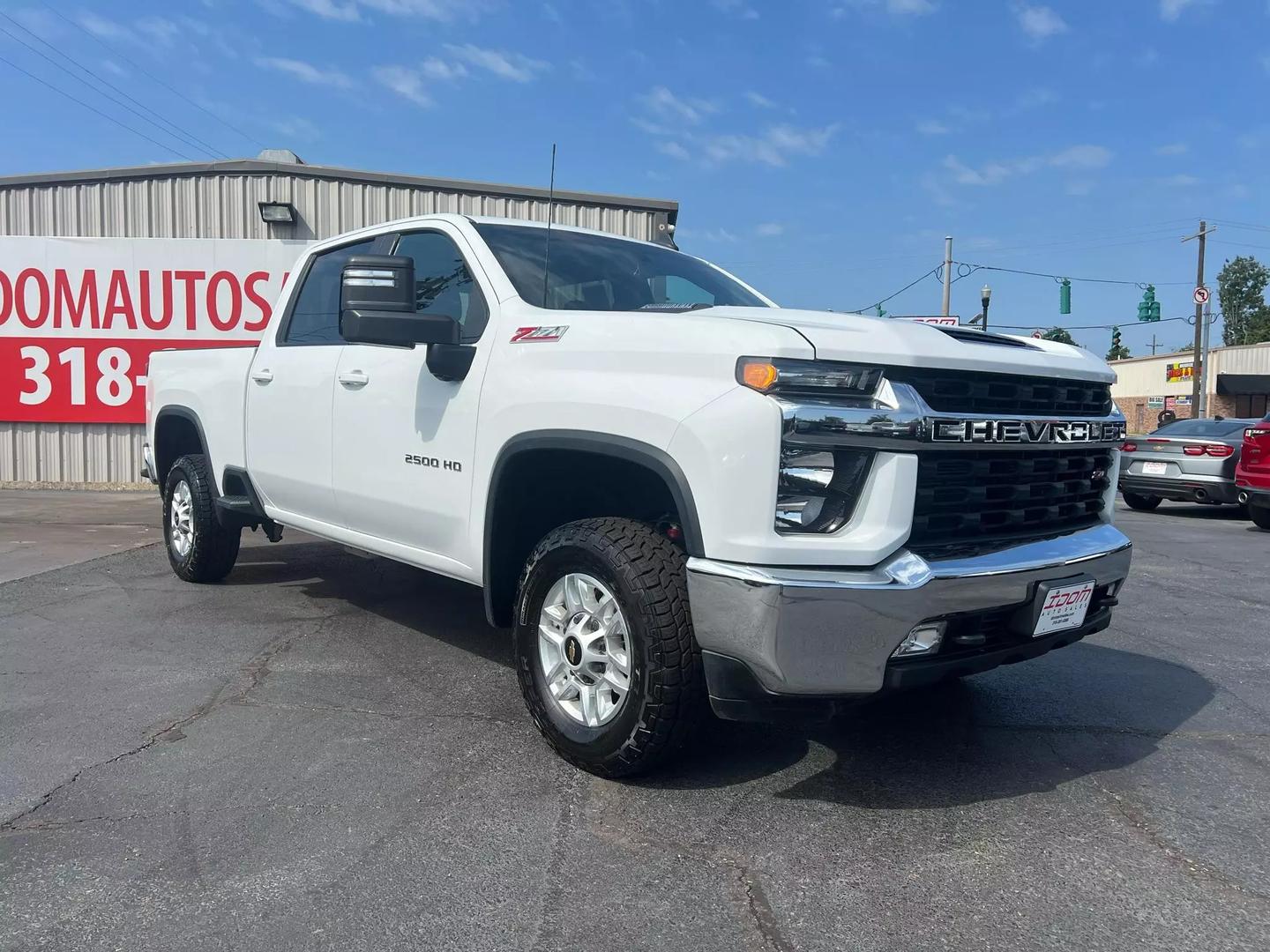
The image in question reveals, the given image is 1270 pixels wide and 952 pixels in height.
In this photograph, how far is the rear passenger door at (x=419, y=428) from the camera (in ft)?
13.0

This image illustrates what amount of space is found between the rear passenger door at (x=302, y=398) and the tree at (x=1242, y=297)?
89.9 m

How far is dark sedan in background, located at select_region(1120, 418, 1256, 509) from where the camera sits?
1235 centimetres


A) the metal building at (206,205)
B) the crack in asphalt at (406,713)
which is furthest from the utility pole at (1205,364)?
the crack in asphalt at (406,713)

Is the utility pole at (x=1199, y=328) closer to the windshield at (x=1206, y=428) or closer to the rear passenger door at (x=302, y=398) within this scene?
the windshield at (x=1206, y=428)

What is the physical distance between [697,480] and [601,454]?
469 mm

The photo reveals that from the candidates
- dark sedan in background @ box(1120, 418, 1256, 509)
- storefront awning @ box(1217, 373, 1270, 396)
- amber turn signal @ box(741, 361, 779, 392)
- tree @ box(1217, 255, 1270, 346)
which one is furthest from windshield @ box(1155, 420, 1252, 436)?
tree @ box(1217, 255, 1270, 346)

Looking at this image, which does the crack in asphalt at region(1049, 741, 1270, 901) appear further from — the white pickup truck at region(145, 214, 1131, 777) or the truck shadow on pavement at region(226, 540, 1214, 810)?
the white pickup truck at region(145, 214, 1131, 777)

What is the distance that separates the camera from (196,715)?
4.00 metres

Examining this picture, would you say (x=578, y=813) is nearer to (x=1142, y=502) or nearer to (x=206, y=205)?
(x=206, y=205)

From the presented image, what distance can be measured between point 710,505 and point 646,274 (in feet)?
6.34

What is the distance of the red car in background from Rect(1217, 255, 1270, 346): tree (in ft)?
264

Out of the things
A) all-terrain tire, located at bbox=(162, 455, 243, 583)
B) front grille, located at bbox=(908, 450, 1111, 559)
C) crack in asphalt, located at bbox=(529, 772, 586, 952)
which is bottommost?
crack in asphalt, located at bbox=(529, 772, 586, 952)

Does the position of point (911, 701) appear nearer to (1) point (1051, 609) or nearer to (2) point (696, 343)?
(1) point (1051, 609)

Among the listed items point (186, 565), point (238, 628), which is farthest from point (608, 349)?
point (186, 565)
